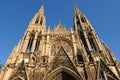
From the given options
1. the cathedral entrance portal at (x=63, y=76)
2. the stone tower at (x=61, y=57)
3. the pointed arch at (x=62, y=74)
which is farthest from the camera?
the cathedral entrance portal at (x=63, y=76)

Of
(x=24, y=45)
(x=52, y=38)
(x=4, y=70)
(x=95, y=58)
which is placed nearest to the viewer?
(x=4, y=70)

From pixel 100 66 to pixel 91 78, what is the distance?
210 cm

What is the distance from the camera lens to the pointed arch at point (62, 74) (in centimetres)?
1602

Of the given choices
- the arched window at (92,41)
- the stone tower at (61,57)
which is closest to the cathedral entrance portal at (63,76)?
the stone tower at (61,57)

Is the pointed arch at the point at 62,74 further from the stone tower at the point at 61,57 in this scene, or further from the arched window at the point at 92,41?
the arched window at the point at 92,41

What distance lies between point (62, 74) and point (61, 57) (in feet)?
6.25

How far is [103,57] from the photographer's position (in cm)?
1833

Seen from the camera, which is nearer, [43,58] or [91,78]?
[91,78]

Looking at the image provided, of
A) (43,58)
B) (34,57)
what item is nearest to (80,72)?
(43,58)

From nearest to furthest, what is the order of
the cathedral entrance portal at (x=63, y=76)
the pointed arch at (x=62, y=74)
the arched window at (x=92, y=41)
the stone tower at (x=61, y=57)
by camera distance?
the pointed arch at (x=62, y=74) < the stone tower at (x=61, y=57) < the cathedral entrance portal at (x=63, y=76) < the arched window at (x=92, y=41)

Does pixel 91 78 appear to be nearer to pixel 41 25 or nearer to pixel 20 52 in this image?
pixel 20 52

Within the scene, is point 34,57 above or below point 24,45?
below

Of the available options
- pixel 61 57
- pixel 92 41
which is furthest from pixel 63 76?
pixel 92 41

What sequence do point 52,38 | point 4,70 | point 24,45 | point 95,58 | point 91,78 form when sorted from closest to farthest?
point 91,78, point 4,70, point 95,58, point 24,45, point 52,38
